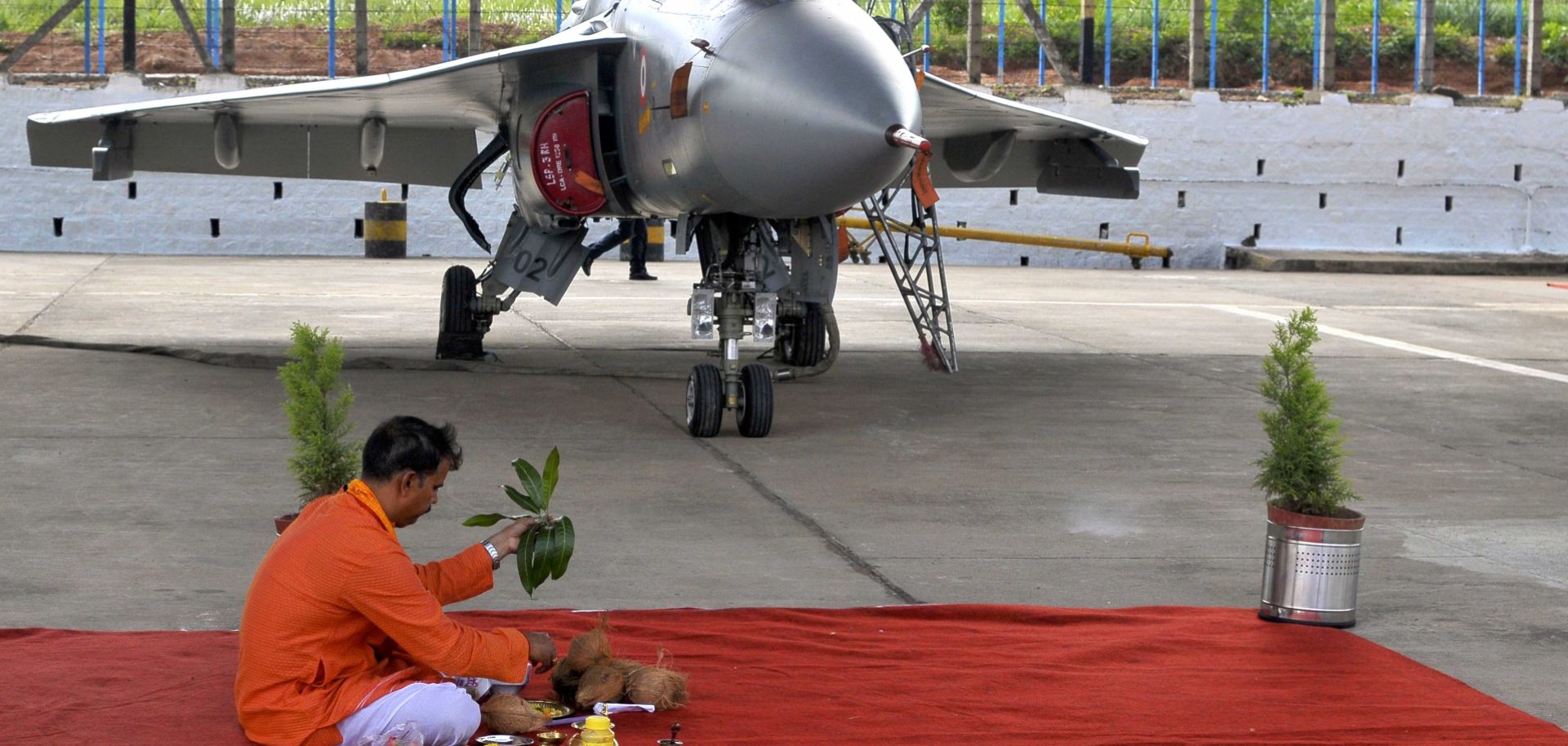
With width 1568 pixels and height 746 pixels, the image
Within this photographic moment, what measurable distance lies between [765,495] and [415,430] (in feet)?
12.8

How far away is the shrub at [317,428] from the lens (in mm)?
5355

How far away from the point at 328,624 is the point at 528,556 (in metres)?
0.69

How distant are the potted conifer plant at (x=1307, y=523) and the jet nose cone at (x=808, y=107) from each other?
10.1 feet

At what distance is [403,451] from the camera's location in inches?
171

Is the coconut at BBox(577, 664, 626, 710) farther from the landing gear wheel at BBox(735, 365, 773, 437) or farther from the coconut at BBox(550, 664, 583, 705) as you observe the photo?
the landing gear wheel at BBox(735, 365, 773, 437)

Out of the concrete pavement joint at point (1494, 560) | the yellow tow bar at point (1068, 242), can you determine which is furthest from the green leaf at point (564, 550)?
the yellow tow bar at point (1068, 242)

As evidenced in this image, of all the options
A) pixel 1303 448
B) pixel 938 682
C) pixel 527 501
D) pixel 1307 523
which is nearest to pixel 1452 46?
pixel 1303 448

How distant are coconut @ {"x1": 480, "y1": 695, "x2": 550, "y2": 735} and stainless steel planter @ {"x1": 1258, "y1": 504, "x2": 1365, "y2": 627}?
2.79 m

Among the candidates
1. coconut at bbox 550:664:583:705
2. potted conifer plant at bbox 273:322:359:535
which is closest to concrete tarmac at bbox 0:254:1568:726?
potted conifer plant at bbox 273:322:359:535

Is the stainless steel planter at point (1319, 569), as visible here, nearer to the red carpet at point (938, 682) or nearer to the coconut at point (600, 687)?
the red carpet at point (938, 682)

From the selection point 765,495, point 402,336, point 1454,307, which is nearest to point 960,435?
point 765,495

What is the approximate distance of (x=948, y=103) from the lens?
39.9ft

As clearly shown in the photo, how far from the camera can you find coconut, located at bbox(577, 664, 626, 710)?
15.5ft

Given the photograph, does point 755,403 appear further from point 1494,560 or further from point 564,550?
point 564,550
